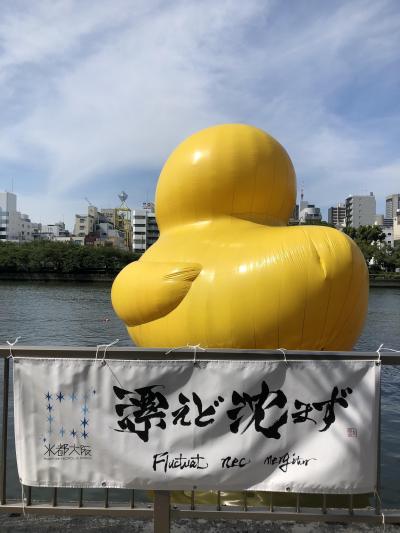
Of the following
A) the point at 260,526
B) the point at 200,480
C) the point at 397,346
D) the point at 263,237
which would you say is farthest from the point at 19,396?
the point at 397,346

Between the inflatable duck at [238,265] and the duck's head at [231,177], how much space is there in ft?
0.04

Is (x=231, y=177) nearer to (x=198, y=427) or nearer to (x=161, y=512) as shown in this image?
(x=198, y=427)

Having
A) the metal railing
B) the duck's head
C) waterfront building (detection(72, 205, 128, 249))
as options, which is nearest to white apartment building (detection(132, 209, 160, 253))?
waterfront building (detection(72, 205, 128, 249))

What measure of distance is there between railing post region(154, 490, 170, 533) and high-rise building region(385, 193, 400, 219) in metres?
169

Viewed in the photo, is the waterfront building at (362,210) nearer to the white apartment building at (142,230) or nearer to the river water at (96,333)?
the white apartment building at (142,230)

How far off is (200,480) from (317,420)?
0.79 metres

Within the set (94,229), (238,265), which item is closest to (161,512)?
(238,265)

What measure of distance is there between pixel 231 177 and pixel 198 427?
12.9ft

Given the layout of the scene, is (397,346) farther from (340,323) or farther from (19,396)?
(19,396)

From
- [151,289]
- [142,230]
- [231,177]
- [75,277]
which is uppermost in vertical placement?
[142,230]

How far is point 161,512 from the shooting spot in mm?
2748

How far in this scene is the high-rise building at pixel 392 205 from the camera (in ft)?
542

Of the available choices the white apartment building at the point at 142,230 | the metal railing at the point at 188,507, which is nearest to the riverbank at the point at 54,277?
the white apartment building at the point at 142,230

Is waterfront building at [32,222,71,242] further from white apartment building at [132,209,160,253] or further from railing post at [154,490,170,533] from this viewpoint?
railing post at [154,490,170,533]
